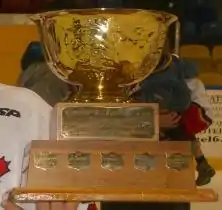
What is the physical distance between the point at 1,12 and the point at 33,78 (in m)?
0.16

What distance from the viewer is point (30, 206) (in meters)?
1.05

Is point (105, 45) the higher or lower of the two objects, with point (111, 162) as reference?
higher

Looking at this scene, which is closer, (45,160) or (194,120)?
(45,160)

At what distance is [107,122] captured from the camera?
3.10 ft

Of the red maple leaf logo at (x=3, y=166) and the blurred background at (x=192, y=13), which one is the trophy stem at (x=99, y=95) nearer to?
the red maple leaf logo at (x=3, y=166)

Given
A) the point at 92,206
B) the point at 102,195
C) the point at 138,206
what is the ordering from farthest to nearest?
the point at 138,206 < the point at 92,206 < the point at 102,195

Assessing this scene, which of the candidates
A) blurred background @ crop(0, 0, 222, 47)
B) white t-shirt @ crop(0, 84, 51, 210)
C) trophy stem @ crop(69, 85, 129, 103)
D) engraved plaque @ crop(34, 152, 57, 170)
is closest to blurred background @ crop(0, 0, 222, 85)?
blurred background @ crop(0, 0, 222, 47)

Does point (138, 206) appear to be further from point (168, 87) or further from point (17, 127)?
point (17, 127)

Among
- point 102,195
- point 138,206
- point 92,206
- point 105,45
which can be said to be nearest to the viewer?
point 102,195

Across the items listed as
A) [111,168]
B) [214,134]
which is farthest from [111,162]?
[214,134]

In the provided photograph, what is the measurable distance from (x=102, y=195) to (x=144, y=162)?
0.31 ft

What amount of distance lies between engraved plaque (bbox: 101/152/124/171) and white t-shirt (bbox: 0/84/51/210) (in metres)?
0.18

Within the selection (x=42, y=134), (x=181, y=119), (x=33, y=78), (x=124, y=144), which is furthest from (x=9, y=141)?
(x=181, y=119)

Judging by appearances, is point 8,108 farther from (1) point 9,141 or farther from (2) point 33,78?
(2) point 33,78
